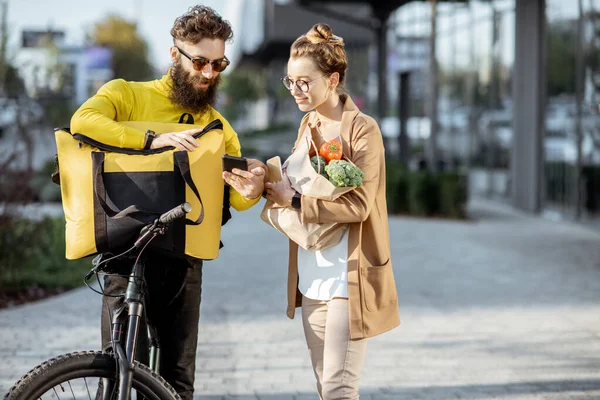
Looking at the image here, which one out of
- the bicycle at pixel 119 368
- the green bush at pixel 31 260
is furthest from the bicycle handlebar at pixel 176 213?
the green bush at pixel 31 260

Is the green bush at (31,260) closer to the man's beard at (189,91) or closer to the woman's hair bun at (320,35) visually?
the man's beard at (189,91)

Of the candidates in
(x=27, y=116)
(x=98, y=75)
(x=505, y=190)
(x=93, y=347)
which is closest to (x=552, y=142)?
(x=505, y=190)

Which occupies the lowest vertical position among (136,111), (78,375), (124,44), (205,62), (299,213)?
(78,375)

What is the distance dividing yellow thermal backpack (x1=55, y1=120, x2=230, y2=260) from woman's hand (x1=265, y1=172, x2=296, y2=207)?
0.21 meters

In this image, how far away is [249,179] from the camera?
10.6 ft

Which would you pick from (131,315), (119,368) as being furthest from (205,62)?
(119,368)

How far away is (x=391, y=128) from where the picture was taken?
31656mm

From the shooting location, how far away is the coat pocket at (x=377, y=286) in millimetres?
3410

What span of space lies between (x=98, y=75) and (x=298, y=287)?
186 ft


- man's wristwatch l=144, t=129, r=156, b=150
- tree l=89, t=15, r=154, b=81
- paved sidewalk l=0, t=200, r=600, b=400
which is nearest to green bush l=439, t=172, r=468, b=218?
paved sidewalk l=0, t=200, r=600, b=400

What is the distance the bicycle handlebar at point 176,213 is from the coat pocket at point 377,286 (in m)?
0.71

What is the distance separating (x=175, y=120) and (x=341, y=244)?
775 mm

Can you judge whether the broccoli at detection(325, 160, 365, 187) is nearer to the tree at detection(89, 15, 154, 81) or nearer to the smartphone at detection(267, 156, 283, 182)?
the smartphone at detection(267, 156, 283, 182)

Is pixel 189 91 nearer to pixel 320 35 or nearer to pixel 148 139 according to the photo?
pixel 148 139
